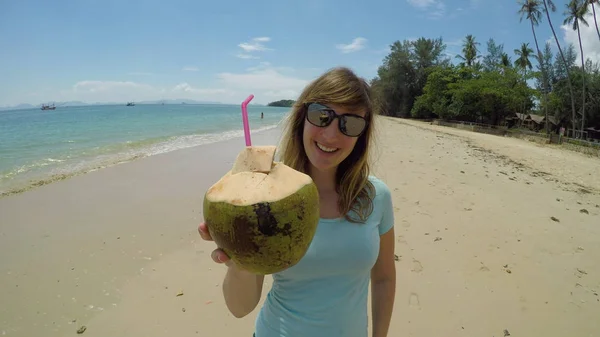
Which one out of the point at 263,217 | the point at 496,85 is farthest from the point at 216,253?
the point at 496,85

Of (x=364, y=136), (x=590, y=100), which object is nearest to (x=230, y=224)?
(x=364, y=136)

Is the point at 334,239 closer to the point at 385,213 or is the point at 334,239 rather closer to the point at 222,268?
the point at 385,213

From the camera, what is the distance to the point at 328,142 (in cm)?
130

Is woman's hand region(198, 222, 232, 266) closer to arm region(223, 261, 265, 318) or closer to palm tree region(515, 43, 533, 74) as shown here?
arm region(223, 261, 265, 318)

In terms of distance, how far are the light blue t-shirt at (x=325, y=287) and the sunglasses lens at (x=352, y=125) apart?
34cm

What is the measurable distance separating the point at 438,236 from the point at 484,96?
103 ft

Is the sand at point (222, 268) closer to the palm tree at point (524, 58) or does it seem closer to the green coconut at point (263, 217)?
the green coconut at point (263, 217)

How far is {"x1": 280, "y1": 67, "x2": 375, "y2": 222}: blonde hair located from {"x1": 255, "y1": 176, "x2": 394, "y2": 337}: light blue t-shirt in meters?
0.11

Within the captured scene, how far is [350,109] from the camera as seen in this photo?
1359 mm

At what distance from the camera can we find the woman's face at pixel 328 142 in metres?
1.30

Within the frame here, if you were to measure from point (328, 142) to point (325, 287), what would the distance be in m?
0.53

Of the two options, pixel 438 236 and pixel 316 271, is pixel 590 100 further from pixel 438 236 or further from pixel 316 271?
pixel 316 271

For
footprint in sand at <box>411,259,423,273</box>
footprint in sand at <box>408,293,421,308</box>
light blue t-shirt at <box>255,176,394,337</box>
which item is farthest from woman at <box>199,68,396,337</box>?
footprint in sand at <box>411,259,423,273</box>

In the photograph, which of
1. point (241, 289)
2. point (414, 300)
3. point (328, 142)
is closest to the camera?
point (241, 289)
